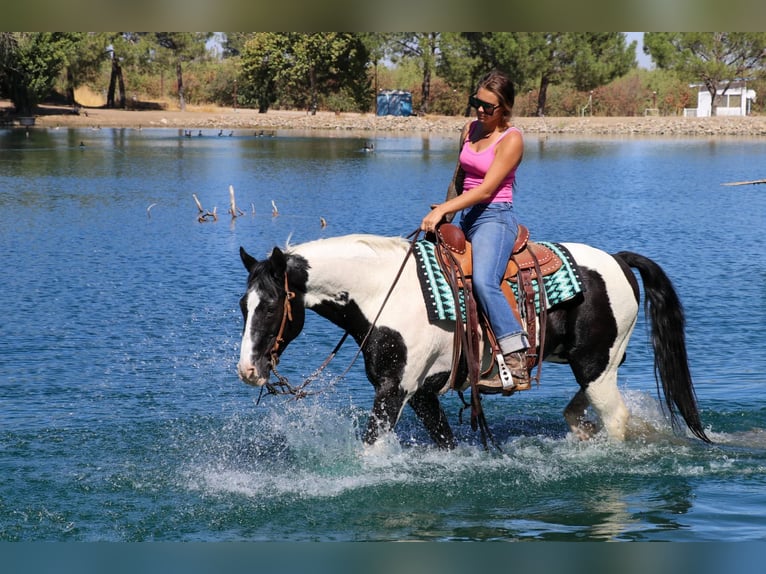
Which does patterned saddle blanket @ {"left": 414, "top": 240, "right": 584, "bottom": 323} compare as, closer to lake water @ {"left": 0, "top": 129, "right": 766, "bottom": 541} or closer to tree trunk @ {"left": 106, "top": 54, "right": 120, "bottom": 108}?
lake water @ {"left": 0, "top": 129, "right": 766, "bottom": 541}

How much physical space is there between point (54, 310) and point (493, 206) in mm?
9591

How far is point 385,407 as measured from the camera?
6.76m

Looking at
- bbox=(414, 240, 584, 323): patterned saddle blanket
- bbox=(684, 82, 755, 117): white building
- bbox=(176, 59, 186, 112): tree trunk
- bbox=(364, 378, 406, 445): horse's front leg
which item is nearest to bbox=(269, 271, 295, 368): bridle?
bbox=(364, 378, 406, 445): horse's front leg

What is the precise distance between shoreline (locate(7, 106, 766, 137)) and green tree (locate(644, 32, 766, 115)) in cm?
375

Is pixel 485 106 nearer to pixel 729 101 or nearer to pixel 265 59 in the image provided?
pixel 265 59

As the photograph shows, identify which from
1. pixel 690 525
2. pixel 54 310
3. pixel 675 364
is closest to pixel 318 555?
pixel 690 525

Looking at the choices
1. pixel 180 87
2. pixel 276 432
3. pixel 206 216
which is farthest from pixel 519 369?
pixel 180 87

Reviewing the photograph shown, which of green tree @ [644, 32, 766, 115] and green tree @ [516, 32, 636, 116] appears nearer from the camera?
green tree @ [516, 32, 636, 116]

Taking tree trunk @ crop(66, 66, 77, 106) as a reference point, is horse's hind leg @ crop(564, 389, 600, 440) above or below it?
below

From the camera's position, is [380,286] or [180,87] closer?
[380,286]

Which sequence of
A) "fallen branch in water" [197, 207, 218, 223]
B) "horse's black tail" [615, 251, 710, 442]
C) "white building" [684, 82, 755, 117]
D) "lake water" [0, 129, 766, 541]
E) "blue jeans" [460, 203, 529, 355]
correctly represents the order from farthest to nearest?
"white building" [684, 82, 755, 117]
"fallen branch in water" [197, 207, 218, 223]
"horse's black tail" [615, 251, 710, 442]
"lake water" [0, 129, 766, 541]
"blue jeans" [460, 203, 529, 355]

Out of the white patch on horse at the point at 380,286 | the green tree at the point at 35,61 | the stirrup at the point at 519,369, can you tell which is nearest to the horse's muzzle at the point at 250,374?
the white patch on horse at the point at 380,286

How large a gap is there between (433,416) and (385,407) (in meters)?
0.65

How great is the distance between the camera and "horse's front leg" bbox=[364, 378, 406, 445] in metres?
6.73
